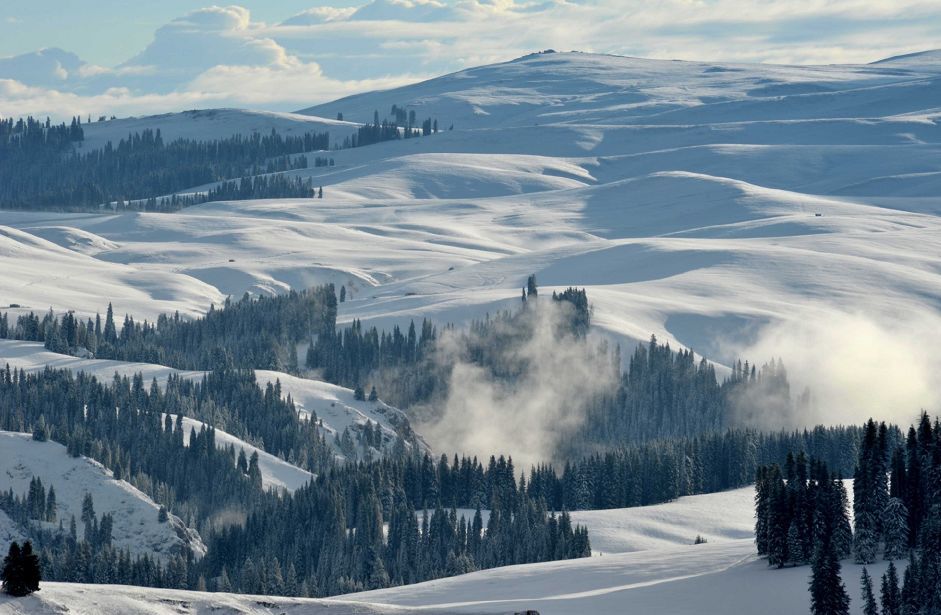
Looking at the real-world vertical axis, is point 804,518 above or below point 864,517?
below

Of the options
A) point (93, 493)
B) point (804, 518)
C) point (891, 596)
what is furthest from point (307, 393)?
point (891, 596)

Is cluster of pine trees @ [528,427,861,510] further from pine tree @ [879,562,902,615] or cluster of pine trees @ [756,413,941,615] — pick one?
pine tree @ [879,562,902,615]

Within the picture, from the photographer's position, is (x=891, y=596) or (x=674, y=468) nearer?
(x=891, y=596)

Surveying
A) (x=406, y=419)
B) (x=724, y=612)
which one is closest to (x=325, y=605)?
(x=724, y=612)

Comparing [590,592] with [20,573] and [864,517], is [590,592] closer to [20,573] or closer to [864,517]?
[864,517]

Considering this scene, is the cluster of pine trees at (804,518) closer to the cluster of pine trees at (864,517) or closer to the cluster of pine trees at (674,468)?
the cluster of pine trees at (864,517)

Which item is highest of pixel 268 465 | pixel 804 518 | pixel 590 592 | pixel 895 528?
pixel 895 528
